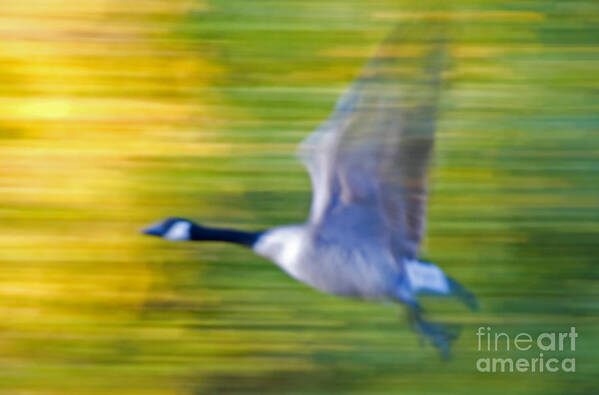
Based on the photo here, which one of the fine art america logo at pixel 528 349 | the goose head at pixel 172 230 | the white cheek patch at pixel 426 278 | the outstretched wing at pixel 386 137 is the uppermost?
the outstretched wing at pixel 386 137

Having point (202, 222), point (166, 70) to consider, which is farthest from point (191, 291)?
point (166, 70)

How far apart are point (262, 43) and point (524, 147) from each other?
0.45m

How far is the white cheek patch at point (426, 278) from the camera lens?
5.01 feet

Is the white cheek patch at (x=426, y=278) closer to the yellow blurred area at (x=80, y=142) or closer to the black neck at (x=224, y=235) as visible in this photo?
the black neck at (x=224, y=235)

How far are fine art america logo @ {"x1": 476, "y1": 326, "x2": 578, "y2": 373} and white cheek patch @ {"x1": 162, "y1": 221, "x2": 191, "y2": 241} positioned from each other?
48 cm

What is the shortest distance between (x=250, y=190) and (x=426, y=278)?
0.31 metres

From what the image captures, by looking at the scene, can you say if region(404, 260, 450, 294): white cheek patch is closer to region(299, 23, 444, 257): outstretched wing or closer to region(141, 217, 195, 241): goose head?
region(299, 23, 444, 257): outstretched wing

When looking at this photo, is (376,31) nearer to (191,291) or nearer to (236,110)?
(236,110)

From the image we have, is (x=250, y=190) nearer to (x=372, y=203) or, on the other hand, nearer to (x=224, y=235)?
(x=224, y=235)

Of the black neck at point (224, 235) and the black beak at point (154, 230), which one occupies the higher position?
the black beak at point (154, 230)

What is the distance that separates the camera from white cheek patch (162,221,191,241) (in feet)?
5.19

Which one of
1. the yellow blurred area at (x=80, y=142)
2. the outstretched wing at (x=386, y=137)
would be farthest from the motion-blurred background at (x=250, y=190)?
the outstretched wing at (x=386, y=137)

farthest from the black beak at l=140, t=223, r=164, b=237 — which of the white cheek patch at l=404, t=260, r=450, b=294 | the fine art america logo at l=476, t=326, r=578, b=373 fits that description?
the fine art america logo at l=476, t=326, r=578, b=373

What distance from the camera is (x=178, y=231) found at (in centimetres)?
158
